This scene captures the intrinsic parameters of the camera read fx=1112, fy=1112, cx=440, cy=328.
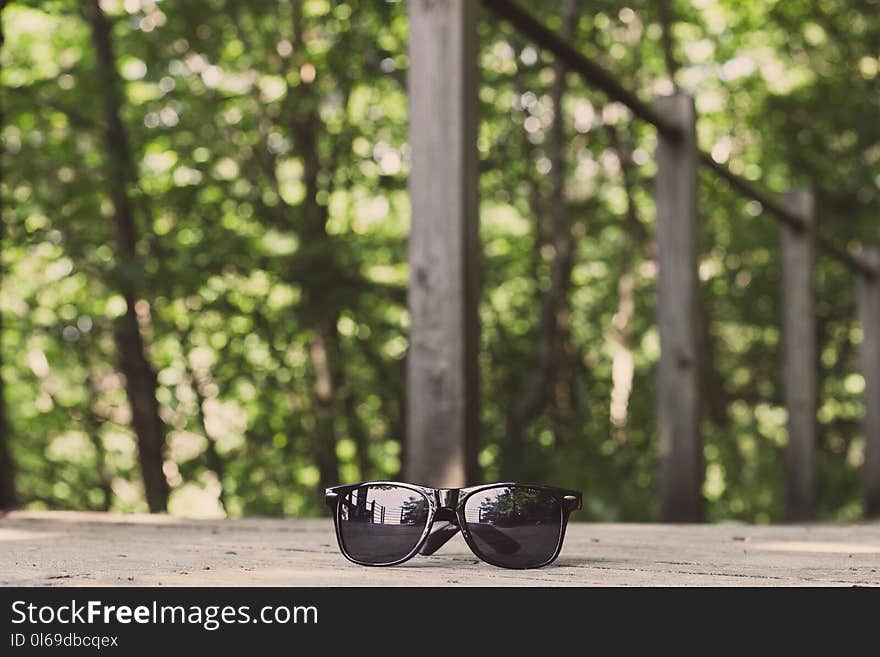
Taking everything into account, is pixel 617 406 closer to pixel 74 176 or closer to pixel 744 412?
pixel 744 412

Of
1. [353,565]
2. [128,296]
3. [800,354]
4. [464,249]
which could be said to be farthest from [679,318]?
[128,296]

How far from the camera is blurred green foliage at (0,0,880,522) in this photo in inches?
227

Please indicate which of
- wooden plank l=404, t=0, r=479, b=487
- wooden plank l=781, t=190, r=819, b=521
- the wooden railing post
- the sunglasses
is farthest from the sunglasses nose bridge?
the wooden railing post

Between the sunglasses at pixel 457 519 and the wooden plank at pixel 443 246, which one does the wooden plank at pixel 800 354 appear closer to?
the wooden plank at pixel 443 246

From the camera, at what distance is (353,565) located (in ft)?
4.84

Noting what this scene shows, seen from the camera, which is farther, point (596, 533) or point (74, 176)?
Result: point (74, 176)

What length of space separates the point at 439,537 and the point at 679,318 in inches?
85.1

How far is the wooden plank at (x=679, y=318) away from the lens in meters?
3.54

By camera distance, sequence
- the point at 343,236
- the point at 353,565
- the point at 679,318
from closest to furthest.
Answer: the point at 353,565 → the point at 679,318 → the point at 343,236

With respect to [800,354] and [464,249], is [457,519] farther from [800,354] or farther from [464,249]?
[800,354]

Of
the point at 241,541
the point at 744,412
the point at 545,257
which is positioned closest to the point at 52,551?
the point at 241,541

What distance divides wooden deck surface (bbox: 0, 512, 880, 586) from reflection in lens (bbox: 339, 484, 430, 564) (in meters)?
0.03

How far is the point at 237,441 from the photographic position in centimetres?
806
